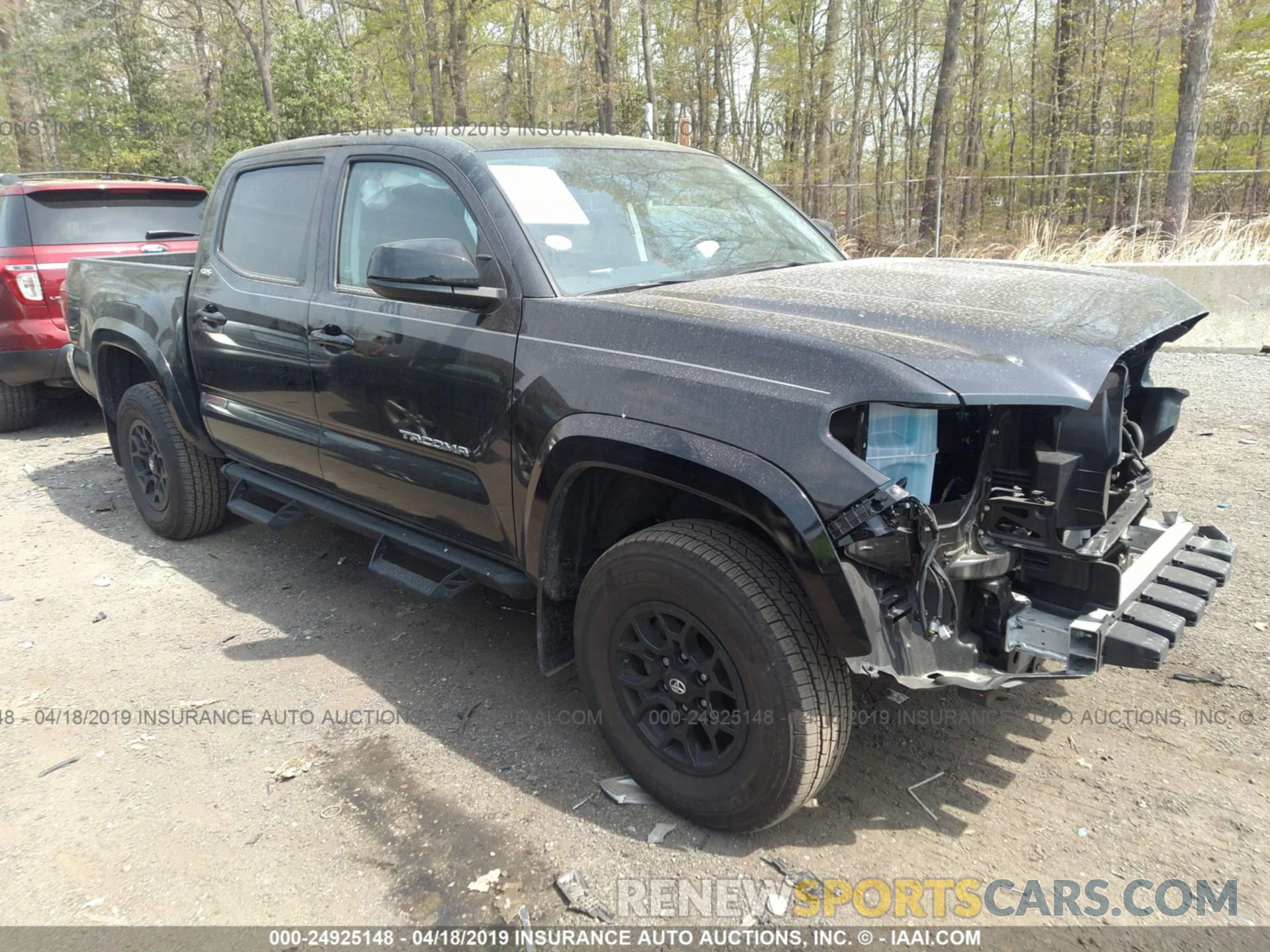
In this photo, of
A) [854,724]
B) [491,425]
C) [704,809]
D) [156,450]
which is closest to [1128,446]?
[854,724]

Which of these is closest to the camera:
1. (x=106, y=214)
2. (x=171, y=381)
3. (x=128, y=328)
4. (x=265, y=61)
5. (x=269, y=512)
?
(x=269, y=512)

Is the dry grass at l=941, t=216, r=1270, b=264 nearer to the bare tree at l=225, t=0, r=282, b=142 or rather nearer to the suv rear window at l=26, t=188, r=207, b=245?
the suv rear window at l=26, t=188, r=207, b=245

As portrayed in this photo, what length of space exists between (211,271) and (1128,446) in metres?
4.04

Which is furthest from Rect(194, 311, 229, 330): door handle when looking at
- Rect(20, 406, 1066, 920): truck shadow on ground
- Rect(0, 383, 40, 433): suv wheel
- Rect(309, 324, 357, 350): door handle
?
Rect(0, 383, 40, 433): suv wheel

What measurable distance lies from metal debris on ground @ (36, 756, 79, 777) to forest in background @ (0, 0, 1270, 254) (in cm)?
1237

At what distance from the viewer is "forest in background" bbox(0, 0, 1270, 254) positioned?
1614 centimetres

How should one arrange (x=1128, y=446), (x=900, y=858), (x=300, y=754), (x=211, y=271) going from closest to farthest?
(x=900, y=858) → (x=1128, y=446) → (x=300, y=754) → (x=211, y=271)

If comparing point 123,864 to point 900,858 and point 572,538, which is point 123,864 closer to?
point 572,538

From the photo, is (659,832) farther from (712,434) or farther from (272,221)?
(272,221)

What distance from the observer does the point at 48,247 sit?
7035 millimetres

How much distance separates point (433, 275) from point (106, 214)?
616 cm

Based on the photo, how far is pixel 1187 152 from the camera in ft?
41.5

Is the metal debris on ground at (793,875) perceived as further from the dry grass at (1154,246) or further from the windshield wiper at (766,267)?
the dry grass at (1154,246)

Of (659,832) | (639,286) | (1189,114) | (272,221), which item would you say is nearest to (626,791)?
(659,832)
